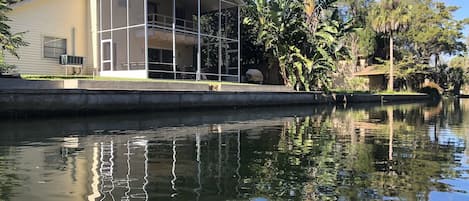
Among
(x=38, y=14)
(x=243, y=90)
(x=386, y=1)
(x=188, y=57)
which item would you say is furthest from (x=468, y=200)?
(x=386, y=1)

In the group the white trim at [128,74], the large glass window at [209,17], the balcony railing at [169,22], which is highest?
the large glass window at [209,17]

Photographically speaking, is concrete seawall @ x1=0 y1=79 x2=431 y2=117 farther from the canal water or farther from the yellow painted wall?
the yellow painted wall

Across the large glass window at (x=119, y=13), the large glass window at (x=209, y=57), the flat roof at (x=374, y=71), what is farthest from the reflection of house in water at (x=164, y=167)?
the flat roof at (x=374, y=71)

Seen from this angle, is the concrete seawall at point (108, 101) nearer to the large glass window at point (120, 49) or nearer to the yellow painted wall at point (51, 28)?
the large glass window at point (120, 49)

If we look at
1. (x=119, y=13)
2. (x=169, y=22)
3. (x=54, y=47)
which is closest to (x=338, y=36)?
(x=169, y=22)

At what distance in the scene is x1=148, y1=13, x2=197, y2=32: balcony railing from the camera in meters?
28.7

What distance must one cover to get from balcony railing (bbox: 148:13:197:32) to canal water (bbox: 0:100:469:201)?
53.4ft

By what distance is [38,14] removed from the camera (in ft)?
85.6

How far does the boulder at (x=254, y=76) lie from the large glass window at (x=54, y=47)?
43.7 feet

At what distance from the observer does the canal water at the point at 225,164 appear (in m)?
5.61

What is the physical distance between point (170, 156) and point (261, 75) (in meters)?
28.3

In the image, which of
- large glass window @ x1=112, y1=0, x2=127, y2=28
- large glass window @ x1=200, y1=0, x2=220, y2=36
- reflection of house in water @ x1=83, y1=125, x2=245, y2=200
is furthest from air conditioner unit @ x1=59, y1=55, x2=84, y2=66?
reflection of house in water @ x1=83, y1=125, x2=245, y2=200

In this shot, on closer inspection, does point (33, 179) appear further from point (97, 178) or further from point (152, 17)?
point (152, 17)

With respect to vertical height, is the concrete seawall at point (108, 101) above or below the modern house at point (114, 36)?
below
